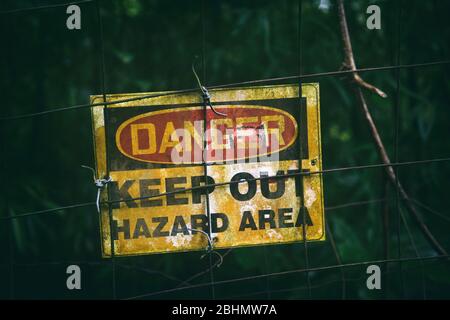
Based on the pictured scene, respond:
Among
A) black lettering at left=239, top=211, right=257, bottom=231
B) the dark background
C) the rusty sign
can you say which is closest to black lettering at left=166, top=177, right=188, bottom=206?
the rusty sign

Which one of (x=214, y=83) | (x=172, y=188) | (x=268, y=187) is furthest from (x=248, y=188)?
(x=214, y=83)

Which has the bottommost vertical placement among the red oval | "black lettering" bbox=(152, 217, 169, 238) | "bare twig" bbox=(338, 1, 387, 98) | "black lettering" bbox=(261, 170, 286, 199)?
→ "black lettering" bbox=(152, 217, 169, 238)

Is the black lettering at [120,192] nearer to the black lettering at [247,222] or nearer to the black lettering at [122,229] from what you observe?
the black lettering at [122,229]

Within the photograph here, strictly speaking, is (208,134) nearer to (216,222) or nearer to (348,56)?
(216,222)

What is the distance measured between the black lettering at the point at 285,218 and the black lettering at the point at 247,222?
2.0 inches

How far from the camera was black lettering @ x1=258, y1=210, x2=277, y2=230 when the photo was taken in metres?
0.93

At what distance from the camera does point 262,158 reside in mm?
918

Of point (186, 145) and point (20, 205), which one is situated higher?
point (186, 145)

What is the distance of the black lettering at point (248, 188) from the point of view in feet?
3.00

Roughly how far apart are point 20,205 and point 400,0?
110 centimetres

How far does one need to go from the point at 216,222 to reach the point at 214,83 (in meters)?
0.75

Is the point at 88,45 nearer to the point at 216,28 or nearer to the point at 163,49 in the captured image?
the point at 163,49

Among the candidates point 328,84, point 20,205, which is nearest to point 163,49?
point 328,84

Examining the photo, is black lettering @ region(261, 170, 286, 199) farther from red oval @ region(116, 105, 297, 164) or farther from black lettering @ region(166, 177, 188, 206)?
black lettering @ region(166, 177, 188, 206)
